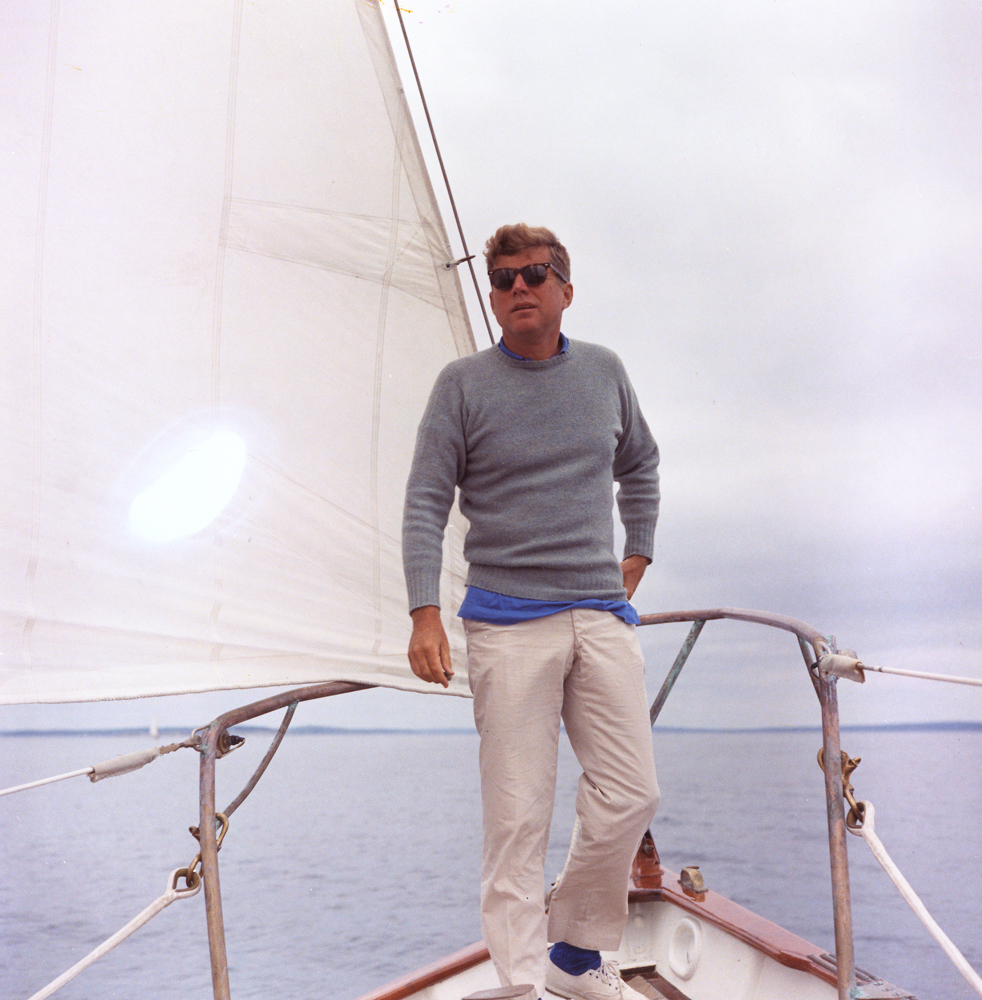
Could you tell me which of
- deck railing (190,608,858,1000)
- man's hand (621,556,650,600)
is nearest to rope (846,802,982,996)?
deck railing (190,608,858,1000)

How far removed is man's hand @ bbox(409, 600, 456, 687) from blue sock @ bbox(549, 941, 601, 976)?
0.57 meters

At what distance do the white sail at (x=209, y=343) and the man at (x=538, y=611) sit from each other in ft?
1.29

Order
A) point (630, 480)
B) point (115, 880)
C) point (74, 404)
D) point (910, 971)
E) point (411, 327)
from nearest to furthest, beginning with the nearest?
point (74, 404) → point (630, 480) → point (411, 327) → point (910, 971) → point (115, 880)

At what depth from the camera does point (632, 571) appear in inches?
78.3

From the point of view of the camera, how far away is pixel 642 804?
64.2 inches

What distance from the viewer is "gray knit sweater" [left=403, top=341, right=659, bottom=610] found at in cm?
166

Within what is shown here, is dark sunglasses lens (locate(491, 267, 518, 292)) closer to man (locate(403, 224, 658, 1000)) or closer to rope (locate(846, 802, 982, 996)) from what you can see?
man (locate(403, 224, 658, 1000))

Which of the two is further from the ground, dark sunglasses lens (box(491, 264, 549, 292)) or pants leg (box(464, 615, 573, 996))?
dark sunglasses lens (box(491, 264, 549, 292))

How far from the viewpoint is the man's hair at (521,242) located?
170 centimetres

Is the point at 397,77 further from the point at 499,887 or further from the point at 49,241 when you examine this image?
the point at 499,887

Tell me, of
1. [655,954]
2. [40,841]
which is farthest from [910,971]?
[40,841]

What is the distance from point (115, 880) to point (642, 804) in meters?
22.2

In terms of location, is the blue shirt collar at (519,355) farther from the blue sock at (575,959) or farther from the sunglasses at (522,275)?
the blue sock at (575,959)

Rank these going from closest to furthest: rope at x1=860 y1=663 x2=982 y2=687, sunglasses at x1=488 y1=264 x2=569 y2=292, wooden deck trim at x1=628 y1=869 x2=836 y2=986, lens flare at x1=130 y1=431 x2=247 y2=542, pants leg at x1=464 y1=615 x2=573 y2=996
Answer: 1. rope at x1=860 y1=663 x2=982 y2=687
2. pants leg at x1=464 y1=615 x2=573 y2=996
3. sunglasses at x1=488 y1=264 x2=569 y2=292
4. lens flare at x1=130 y1=431 x2=247 y2=542
5. wooden deck trim at x1=628 y1=869 x2=836 y2=986
